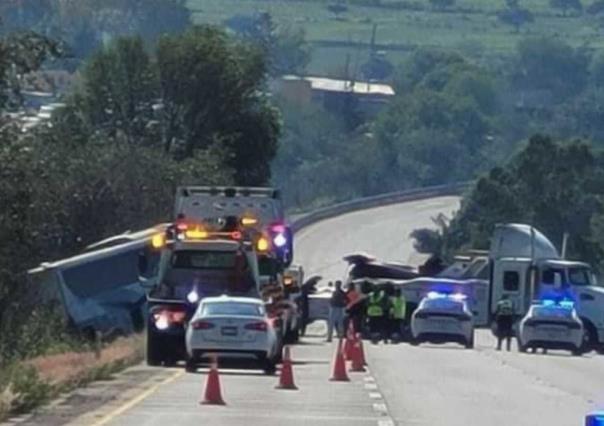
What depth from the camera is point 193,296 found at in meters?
44.6

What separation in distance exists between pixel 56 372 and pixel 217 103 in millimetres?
53005

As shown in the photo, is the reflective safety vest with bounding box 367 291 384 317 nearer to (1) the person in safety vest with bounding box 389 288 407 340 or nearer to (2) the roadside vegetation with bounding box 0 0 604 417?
(1) the person in safety vest with bounding box 389 288 407 340

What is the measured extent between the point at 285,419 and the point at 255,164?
62.6 meters

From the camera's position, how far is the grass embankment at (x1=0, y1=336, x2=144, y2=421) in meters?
31.6

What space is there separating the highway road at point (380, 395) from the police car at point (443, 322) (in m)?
3.83

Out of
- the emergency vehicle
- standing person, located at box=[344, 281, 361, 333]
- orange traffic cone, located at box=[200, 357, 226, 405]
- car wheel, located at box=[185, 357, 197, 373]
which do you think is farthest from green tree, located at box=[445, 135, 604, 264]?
orange traffic cone, located at box=[200, 357, 226, 405]

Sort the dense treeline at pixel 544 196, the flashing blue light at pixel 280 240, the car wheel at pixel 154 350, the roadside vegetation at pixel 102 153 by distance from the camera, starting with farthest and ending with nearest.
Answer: the dense treeline at pixel 544 196 < the flashing blue light at pixel 280 240 < the car wheel at pixel 154 350 < the roadside vegetation at pixel 102 153

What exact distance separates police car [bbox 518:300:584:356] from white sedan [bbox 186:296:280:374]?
17.2 metres

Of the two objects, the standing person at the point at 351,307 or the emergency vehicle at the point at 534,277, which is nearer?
the standing person at the point at 351,307

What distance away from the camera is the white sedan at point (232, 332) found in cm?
4100

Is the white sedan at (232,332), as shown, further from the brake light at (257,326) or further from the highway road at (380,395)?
the highway road at (380,395)

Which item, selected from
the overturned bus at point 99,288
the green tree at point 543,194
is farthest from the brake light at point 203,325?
the green tree at point 543,194

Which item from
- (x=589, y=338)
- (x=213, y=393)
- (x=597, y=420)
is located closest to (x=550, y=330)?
(x=589, y=338)

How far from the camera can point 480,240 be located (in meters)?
113
